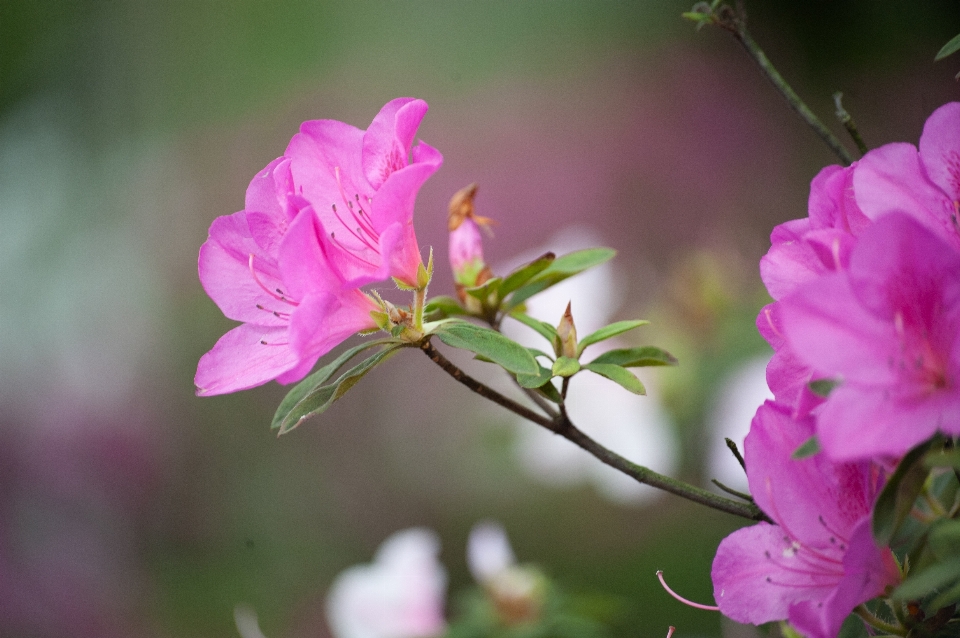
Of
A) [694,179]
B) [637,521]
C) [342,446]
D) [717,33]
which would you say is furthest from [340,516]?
[717,33]

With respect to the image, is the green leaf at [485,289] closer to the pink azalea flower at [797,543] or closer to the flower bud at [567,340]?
the flower bud at [567,340]

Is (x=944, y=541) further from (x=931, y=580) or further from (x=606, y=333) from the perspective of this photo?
(x=606, y=333)

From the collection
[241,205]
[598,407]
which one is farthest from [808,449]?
[241,205]

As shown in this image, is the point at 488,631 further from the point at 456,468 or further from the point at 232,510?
the point at 232,510

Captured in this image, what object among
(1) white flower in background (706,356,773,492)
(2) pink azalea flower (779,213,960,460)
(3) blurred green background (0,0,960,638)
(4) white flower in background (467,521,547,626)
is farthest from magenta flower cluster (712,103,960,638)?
(3) blurred green background (0,0,960,638)

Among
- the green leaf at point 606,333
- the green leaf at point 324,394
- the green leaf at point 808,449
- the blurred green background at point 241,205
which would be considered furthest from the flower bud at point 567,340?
the blurred green background at point 241,205
